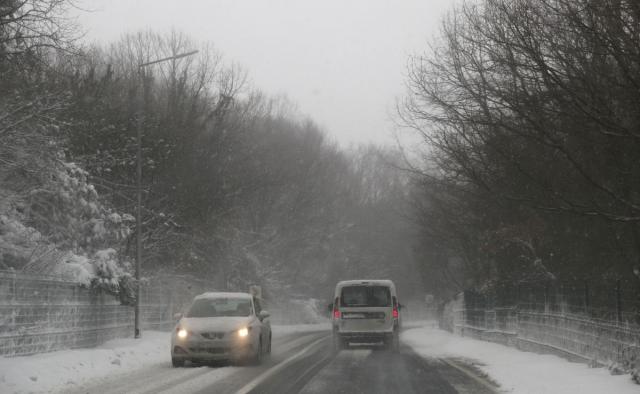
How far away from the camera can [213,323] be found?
18016 mm

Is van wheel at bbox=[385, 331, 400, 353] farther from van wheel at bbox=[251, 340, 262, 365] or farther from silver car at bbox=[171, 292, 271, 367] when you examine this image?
van wheel at bbox=[251, 340, 262, 365]

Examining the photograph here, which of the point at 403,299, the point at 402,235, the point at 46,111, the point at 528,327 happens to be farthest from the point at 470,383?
the point at 403,299

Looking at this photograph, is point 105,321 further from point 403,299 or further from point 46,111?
point 403,299

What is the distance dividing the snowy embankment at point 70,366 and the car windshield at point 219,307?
1.36 m

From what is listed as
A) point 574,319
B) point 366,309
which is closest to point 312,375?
point 574,319

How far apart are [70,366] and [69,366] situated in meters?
0.02

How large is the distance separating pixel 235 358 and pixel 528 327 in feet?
25.8

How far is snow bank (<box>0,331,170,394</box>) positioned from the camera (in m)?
13.3

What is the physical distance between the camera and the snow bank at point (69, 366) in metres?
13.3

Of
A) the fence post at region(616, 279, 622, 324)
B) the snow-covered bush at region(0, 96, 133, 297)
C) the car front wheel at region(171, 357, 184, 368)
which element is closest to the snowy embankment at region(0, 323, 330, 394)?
the car front wheel at region(171, 357, 184, 368)

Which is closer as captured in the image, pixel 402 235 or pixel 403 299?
pixel 402 235

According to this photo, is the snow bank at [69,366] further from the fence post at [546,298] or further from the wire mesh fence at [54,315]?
the fence post at [546,298]

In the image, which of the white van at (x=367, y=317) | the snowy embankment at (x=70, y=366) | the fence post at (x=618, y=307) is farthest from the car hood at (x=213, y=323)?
the fence post at (x=618, y=307)

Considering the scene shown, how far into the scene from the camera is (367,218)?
267 feet
